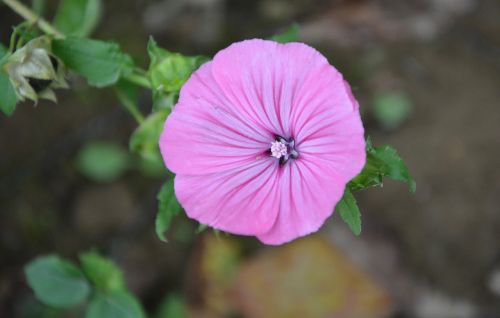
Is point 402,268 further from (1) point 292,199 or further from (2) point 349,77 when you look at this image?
(1) point 292,199

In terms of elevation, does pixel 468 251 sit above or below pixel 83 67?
below

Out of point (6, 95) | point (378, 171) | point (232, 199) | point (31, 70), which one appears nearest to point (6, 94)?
point (6, 95)

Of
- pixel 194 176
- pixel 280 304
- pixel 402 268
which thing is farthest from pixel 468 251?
pixel 194 176

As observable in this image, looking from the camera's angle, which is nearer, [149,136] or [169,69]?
[169,69]

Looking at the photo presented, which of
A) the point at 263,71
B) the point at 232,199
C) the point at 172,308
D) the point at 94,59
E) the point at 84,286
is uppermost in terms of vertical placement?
the point at 263,71

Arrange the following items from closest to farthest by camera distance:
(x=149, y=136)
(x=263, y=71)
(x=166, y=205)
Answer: (x=263, y=71)
(x=166, y=205)
(x=149, y=136)

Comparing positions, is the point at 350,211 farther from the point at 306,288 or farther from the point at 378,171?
the point at 306,288

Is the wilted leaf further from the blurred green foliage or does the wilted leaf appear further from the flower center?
the flower center
